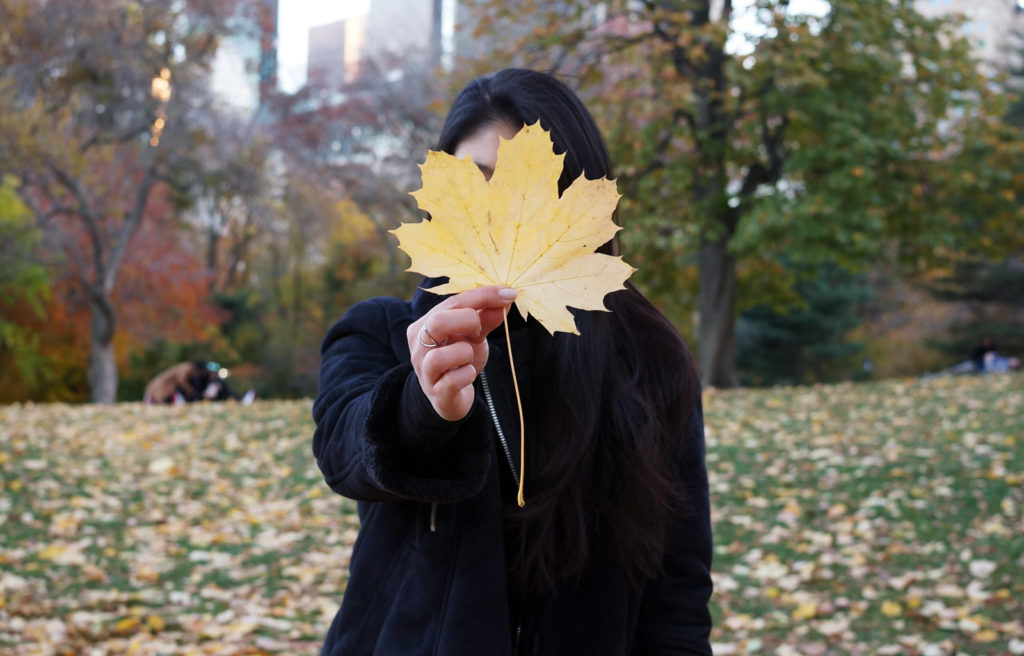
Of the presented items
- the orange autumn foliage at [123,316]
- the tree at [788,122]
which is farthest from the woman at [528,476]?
the orange autumn foliage at [123,316]

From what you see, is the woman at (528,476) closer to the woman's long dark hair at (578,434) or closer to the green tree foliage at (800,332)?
the woman's long dark hair at (578,434)

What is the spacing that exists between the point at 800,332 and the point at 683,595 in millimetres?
24150

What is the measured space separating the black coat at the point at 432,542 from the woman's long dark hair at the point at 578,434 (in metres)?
0.05

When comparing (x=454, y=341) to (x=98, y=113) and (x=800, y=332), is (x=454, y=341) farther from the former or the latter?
(x=800, y=332)

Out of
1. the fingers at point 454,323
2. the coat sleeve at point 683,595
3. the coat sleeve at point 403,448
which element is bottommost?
the coat sleeve at point 683,595

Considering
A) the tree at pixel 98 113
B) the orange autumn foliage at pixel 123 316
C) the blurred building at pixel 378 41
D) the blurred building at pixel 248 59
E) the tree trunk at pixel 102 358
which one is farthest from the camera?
the blurred building at pixel 378 41

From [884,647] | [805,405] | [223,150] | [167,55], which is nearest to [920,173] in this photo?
[805,405]

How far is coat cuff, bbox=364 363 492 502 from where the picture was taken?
1.15 m

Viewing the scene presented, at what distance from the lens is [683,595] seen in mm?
1491

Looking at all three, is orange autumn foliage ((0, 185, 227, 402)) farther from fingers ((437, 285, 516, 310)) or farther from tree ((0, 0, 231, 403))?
fingers ((437, 285, 516, 310))

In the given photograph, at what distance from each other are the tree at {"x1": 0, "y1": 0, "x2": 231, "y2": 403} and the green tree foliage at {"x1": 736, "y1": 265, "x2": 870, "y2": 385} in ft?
49.3

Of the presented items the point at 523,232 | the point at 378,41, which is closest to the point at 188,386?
the point at 523,232

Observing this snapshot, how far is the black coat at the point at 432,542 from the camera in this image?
1.18m

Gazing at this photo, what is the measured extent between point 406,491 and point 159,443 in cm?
724
